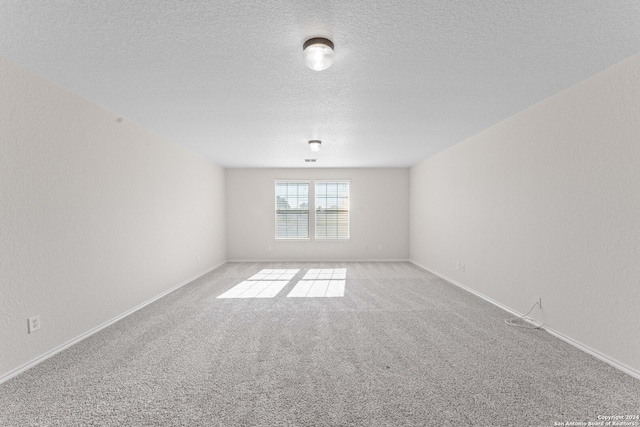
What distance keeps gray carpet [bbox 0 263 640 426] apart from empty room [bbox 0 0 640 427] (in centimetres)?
2

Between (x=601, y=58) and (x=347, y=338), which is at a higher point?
(x=601, y=58)

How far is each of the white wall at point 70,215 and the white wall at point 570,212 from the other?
14.2 ft

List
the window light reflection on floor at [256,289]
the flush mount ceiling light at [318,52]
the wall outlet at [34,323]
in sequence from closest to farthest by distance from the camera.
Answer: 1. the flush mount ceiling light at [318,52]
2. the wall outlet at [34,323]
3. the window light reflection on floor at [256,289]

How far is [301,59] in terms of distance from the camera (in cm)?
195

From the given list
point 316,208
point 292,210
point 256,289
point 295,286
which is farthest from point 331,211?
point 256,289

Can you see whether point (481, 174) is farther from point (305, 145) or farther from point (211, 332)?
point (211, 332)

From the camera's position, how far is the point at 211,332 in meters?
2.70

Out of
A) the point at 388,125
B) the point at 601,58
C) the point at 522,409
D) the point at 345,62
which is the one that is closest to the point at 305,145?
the point at 388,125

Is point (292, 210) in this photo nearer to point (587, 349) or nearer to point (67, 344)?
point (67, 344)

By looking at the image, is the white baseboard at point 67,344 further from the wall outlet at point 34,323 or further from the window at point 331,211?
the window at point 331,211

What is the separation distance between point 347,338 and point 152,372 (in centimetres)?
155

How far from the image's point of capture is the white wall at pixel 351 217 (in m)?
6.64

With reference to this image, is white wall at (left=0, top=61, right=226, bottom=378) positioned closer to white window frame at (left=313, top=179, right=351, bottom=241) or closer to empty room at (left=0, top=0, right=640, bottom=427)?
empty room at (left=0, top=0, right=640, bottom=427)

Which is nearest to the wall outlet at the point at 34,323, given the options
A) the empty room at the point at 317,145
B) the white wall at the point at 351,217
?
the empty room at the point at 317,145
